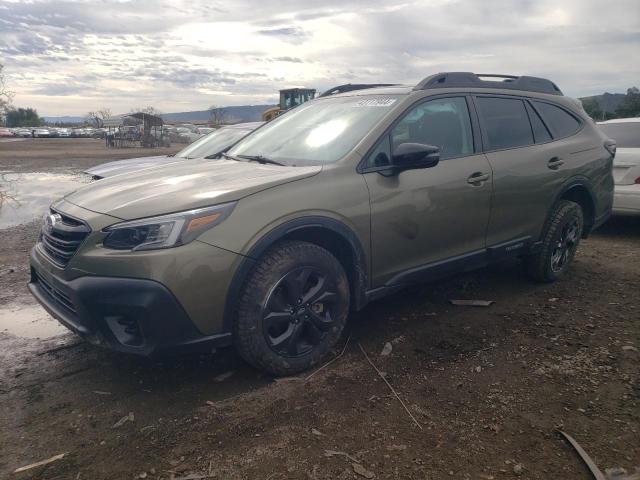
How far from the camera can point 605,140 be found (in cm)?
527

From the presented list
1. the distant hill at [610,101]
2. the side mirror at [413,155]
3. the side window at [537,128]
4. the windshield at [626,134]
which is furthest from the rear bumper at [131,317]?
the distant hill at [610,101]

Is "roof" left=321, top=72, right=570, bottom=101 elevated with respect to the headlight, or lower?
elevated

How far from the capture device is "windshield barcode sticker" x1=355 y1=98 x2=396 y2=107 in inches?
149

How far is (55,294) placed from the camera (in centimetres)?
315

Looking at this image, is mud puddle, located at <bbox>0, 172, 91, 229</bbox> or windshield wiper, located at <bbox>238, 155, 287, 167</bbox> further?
mud puddle, located at <bbox>0, 172, 91, 229</bbox>

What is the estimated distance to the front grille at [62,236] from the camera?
9.65 ft

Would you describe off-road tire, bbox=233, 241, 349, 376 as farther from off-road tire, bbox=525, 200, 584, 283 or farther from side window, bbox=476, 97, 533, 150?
off-road tire, bbox=525, 200, 584, 283

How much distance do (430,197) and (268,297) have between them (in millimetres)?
1419

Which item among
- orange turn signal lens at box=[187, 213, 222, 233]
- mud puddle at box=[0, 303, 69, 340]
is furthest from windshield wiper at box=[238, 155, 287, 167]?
mud puddle at box=[0, 303, 69, 340]

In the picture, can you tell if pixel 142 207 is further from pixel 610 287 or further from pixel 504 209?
pixel 610 287

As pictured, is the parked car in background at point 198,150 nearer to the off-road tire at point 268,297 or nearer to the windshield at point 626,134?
the off-road tire at point 268,297

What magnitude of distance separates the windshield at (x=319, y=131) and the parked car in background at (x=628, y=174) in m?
4.46

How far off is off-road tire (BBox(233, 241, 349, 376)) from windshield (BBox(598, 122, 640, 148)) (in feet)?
18.9

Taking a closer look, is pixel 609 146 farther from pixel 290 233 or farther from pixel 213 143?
pixel 213 143
